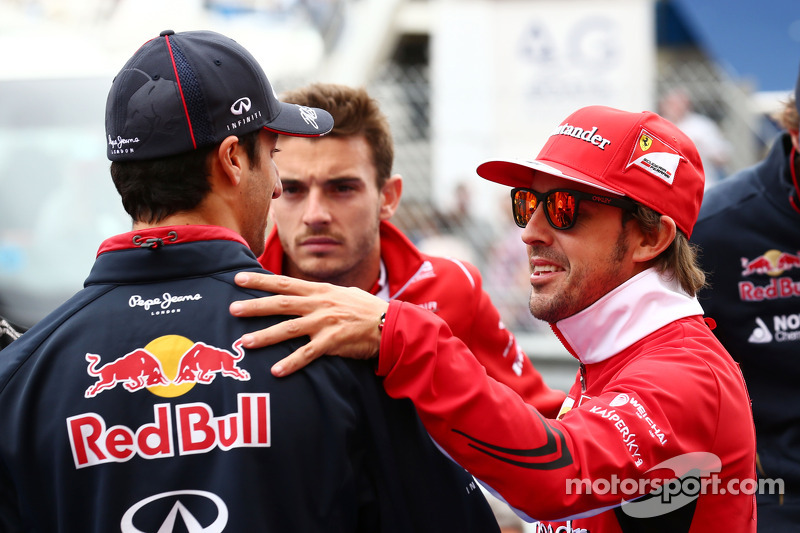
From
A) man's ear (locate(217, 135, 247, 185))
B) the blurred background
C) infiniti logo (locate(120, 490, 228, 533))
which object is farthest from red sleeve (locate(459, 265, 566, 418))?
the blurred background

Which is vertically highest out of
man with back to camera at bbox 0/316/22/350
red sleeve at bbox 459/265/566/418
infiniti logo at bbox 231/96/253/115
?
infiniti logo at bbox 231/96/253/115

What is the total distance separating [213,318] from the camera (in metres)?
1.72

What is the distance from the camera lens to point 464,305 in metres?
3.26

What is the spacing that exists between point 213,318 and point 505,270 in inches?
214

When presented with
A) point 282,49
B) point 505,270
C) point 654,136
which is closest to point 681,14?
point 282,49

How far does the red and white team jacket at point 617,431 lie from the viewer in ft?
5.90

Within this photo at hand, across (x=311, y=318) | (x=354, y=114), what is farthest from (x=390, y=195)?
(x=311, y=318)

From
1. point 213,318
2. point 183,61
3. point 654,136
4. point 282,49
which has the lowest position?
point 213,318

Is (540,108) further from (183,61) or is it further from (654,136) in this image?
(183,61)

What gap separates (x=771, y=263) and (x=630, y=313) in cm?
109

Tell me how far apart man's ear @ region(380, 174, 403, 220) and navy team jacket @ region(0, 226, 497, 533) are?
5.76ft

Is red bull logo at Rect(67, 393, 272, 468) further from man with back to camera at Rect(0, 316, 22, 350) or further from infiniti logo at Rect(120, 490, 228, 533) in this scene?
man with back to camera at Rect(0, 316, 22, 350)

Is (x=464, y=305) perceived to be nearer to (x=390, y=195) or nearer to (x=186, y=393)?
(x=390, y=195)

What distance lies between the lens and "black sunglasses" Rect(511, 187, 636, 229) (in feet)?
7.49
